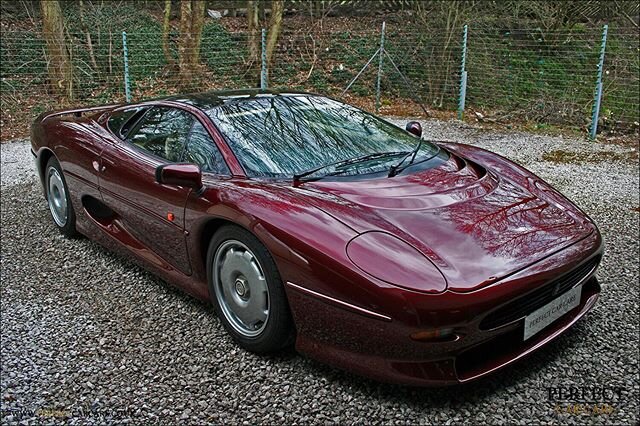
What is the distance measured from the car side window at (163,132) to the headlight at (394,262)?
142 cm

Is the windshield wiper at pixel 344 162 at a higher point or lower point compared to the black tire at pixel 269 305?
higher

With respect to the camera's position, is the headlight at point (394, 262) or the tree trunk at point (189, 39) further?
the tree trunk at point (189, 39)

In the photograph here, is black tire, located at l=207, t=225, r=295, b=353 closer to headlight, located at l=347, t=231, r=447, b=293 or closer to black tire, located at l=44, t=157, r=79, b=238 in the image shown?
headlight, located at l=347, t=231, r=447, b=293

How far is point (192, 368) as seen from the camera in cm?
265

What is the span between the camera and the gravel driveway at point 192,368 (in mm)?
2312

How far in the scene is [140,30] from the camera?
12.8 metres

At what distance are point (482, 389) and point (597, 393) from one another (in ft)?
1.60

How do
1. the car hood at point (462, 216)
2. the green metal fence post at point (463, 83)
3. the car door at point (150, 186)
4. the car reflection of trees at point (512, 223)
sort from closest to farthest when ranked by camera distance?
the car hood at point (462, 216)
the car reflection of trees at point (512, 223)
the car door at point (150, 186)
the green metal fence post at point (463, 83)

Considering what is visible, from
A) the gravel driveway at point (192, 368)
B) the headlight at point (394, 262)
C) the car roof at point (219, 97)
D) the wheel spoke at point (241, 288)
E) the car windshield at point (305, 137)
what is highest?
the car roof at point (219, 97)

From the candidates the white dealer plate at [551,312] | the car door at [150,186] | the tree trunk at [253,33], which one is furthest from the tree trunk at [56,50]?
the white dealer plate at [551,312]

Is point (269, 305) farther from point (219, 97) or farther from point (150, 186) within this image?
point (219, 97)

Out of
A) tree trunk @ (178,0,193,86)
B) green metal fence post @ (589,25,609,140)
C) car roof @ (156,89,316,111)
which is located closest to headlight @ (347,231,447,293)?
car roof @ (156,89,316,111)

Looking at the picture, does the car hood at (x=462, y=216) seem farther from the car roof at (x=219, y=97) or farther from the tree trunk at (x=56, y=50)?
the tree trunk at (x=56, y=50)

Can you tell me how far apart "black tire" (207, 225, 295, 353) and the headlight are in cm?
41
